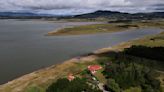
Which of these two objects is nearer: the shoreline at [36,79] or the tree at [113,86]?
the tree at [113,86]

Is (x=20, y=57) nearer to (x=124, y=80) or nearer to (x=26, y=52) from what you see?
(x=26, y=52)

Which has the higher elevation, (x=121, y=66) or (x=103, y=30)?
(x=121, y=66)

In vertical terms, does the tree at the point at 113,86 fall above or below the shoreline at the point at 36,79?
above

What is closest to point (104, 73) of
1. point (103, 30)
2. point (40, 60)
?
point (40, 60)

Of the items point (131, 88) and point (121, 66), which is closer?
point (131, 88)

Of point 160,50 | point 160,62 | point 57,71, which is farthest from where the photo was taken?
point 160,50

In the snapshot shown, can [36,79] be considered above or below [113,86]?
below

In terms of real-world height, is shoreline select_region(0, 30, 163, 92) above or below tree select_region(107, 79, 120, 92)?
below

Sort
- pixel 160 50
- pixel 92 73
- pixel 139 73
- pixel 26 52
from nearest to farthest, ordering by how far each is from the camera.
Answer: pixel 139 73 → pixel 92 73 → pixel 160 50 → pixel 26 52

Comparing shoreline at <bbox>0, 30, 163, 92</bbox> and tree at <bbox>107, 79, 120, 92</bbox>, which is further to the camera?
shoreline at <bbox>0, 30, 163, 92</bbox>

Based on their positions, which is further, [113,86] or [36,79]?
[36,79]
